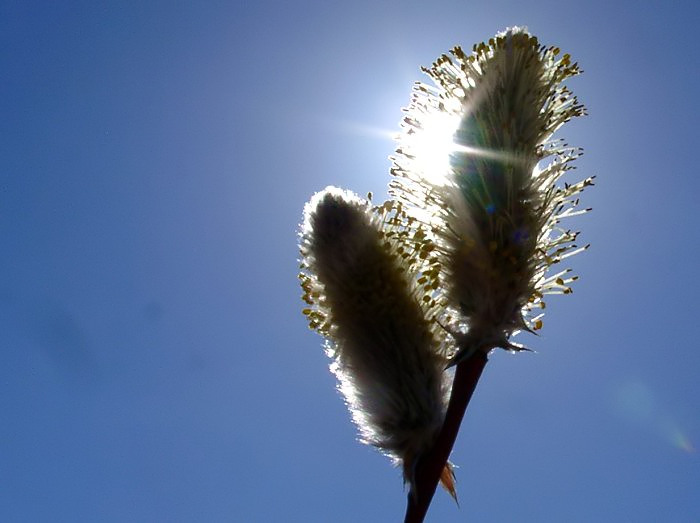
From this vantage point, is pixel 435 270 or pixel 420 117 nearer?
pixel 435 270

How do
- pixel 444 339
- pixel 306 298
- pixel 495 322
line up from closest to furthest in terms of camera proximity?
1. pixel 495 322
2. pixel 444 339
3. pixel 306 298

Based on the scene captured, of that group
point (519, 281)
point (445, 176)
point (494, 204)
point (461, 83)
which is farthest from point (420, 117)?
point (519, 281)

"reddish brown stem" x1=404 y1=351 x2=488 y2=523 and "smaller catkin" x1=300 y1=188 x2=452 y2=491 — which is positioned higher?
"smaller catkin" x1=300 y1=188 x2=452 y2=491

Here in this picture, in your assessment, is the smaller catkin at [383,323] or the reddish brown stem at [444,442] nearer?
the reddish brown stem at [444,442]

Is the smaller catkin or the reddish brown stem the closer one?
the reddish brown stem

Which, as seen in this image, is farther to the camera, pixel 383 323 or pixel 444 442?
pixel 383 323

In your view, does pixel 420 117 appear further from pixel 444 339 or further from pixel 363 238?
pixel 444 339

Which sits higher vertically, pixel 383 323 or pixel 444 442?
pixel 383 323

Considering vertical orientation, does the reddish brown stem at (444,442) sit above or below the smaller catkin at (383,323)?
below
